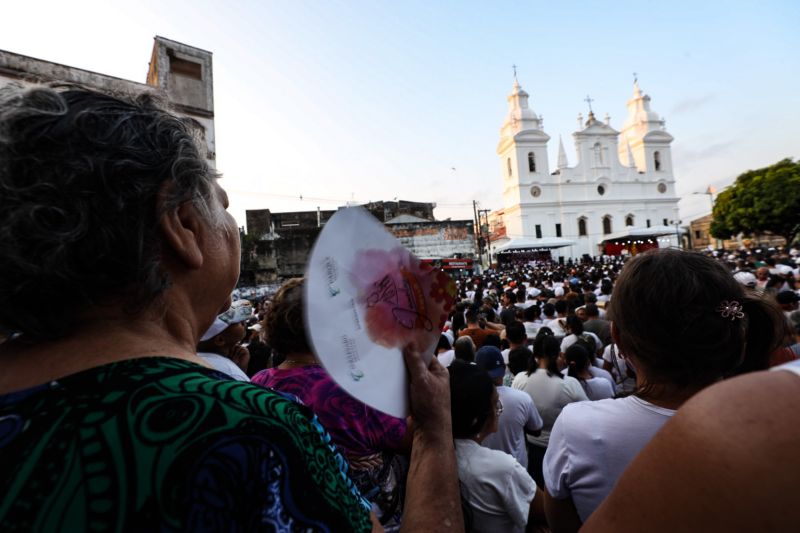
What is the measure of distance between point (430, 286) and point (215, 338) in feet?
7.50

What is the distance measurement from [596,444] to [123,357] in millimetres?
1375

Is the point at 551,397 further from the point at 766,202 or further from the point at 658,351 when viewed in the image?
the point at 766,202

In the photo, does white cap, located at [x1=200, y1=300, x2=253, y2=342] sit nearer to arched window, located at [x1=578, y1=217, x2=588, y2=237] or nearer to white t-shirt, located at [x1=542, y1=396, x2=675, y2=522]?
white t-shirt, located at [x1=542, y1=396, x2=675, y2=522]

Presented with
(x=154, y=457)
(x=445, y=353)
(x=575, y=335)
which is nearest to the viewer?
(x=154, y=457)

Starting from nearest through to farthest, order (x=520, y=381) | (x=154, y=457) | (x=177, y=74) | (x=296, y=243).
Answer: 1. (x=154, y=457)
2. (x=520, y=381)
3. (x=177, y=74)
4. (x=296, y=243)

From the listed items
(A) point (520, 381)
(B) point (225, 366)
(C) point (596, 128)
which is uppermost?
(C) point (596, 128)

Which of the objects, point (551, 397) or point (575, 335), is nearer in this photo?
point (551, 397)

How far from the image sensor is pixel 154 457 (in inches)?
24.0

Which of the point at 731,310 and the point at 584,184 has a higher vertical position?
the point at 584,184

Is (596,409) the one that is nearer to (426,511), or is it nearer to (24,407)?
(426,511)

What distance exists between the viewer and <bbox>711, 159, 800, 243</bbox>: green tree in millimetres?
33594

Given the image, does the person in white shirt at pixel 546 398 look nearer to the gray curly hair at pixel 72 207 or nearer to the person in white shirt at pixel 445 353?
the person in white shirt at pixel 445 353

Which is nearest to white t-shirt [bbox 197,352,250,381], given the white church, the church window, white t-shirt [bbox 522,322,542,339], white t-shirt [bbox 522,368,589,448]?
white t-shirt [bbox 522,368,589,448]

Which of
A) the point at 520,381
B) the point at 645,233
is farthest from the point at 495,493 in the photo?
the point at 645,233
